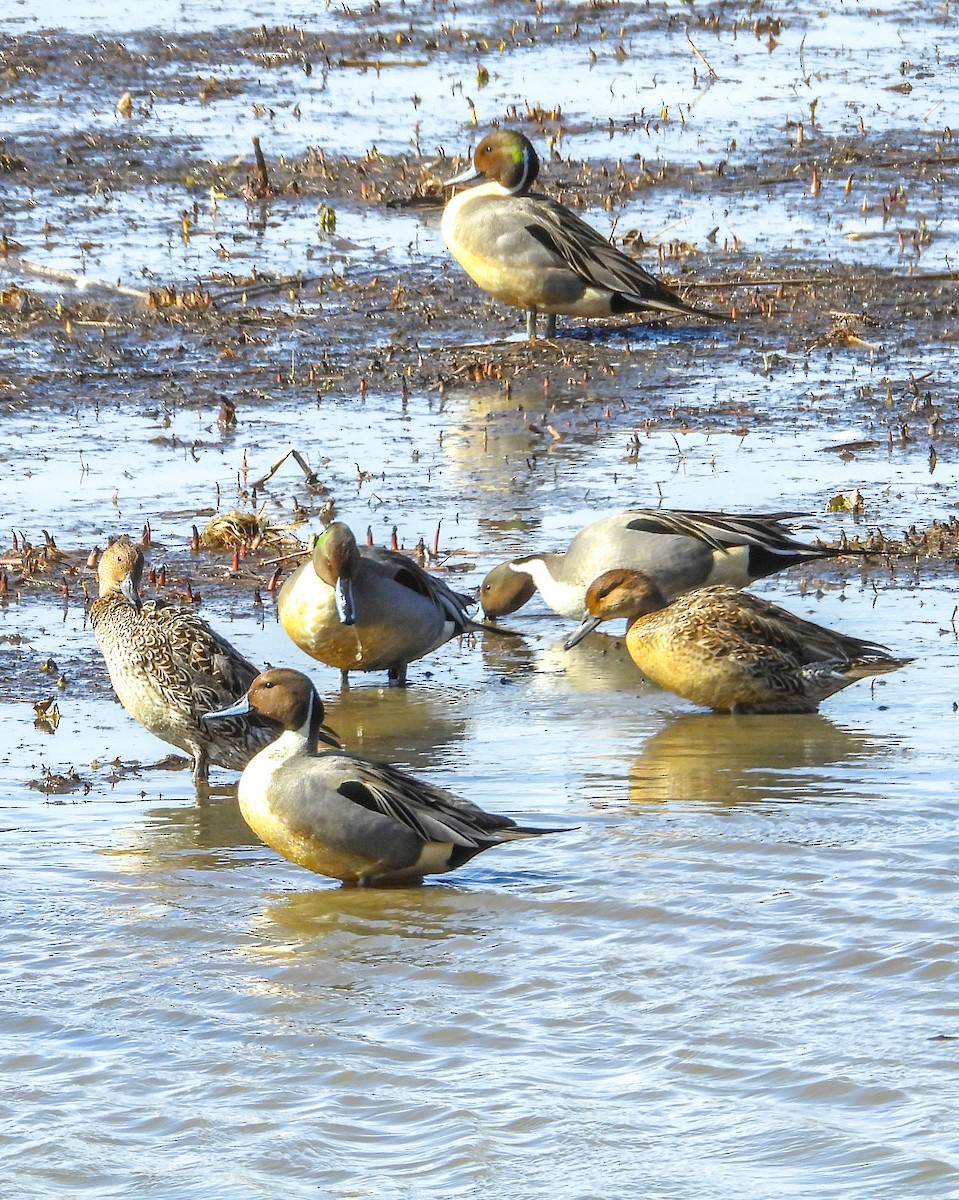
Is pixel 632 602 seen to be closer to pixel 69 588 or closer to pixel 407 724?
pixel 407 724

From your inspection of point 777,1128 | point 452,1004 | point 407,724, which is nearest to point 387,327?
point 407,724

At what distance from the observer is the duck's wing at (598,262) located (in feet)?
38.3

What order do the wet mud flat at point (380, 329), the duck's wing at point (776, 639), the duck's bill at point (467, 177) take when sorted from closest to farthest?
1. the duck's wing at point (776, 639)
2. the wet mud flat at point (380, 329)
3. the duck's bill at point (467, 177)

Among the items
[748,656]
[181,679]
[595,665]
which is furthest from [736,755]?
[181,679]

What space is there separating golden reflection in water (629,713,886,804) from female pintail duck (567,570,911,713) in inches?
3.7

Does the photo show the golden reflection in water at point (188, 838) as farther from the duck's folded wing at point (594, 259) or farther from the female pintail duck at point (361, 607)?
the duck's folded wing at point (594, 259)

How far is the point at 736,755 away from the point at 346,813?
1681mm

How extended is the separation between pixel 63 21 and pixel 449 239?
897 cm

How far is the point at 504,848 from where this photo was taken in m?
6.34

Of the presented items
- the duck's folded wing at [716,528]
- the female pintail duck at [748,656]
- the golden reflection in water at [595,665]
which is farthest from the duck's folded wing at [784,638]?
the duck's folded wing at [716,528]

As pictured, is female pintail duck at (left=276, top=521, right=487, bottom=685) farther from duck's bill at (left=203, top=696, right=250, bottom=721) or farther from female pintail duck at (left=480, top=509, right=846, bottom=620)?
duck's bill at (left=203, top=696, right=250, bottom=721)

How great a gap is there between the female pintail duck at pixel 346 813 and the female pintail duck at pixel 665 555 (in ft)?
7.51

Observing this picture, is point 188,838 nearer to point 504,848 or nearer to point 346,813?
point 346,813

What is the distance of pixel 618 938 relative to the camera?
18.2ft
